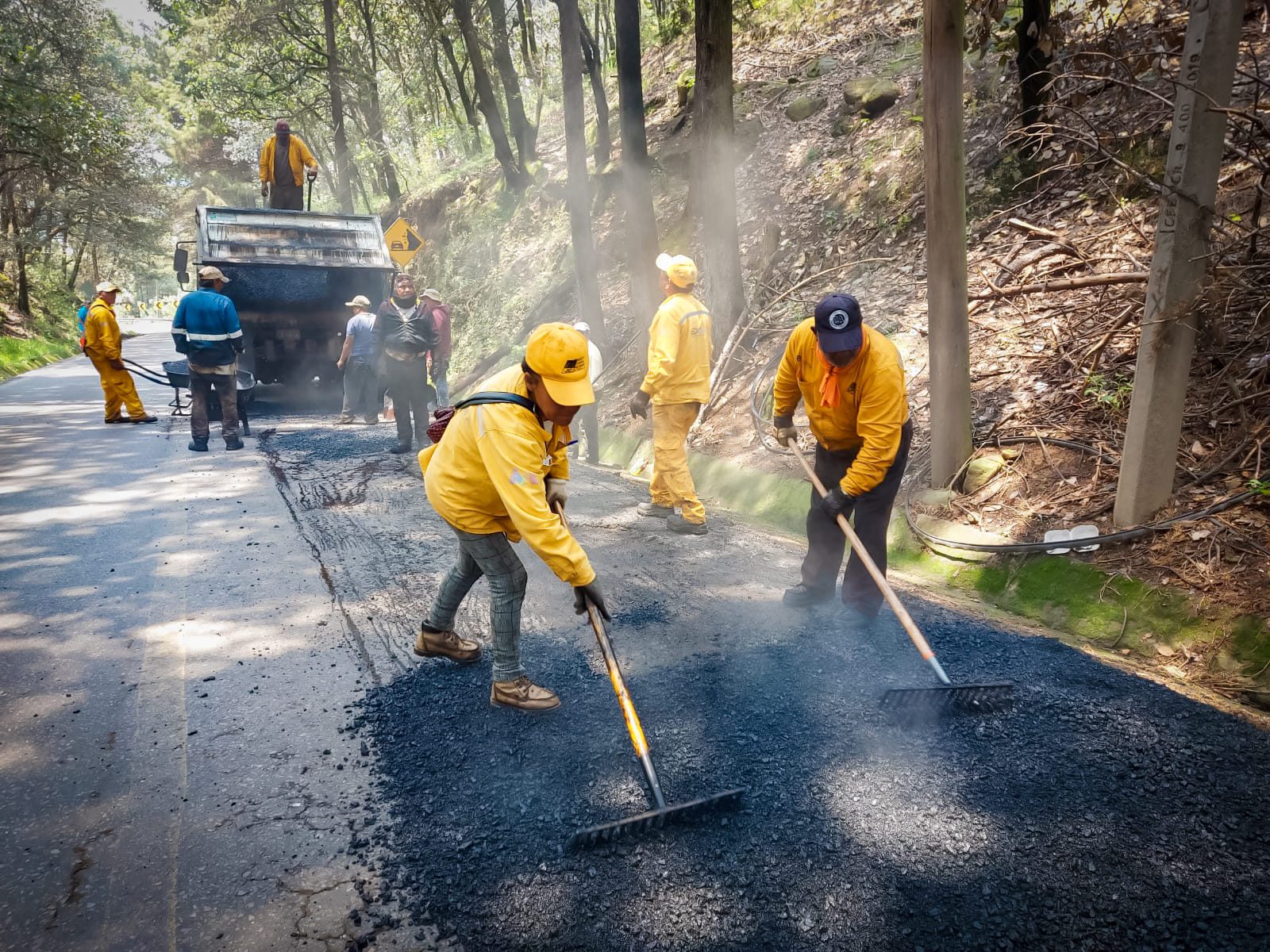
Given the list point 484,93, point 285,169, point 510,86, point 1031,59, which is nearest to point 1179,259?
point 1031,59

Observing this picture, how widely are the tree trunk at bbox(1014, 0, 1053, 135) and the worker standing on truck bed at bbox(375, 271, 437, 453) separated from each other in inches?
249

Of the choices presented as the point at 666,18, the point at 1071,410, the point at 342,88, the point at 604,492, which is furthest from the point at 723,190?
the point at 342,88

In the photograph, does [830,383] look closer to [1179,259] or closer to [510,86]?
[1179,259]

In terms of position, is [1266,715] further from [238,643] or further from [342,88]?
[342,88]

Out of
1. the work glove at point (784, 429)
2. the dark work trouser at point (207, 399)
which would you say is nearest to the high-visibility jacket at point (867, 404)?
the work glove at point (784, 429)

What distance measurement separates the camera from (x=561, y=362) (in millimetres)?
2979

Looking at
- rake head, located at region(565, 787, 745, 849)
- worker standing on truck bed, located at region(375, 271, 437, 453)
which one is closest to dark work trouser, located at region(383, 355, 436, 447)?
worker standing on truck bed, located at region(375, 271, 437, 453)

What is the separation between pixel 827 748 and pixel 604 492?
462 centimetres

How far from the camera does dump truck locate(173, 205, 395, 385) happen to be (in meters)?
10.7

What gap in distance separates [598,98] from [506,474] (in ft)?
52.4

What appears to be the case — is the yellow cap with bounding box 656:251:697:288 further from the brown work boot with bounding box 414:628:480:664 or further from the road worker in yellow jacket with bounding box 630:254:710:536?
the brown work boot with bounding box 414:628:480:664

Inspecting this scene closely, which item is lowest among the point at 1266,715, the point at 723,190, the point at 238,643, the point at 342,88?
the point at 1266,715

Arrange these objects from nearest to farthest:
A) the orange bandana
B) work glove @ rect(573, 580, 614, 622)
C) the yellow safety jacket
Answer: work glove @ rect(573, 580, 614, 622), the orange bandana, the yellow safety jacket

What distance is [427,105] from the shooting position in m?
30.0
